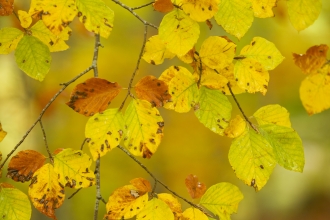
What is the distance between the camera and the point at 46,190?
68 cm

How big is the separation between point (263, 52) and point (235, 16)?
91 millimetres

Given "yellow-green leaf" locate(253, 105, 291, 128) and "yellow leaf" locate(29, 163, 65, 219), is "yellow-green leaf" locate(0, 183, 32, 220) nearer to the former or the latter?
"yellow leaf" locate(29, 163, 65, 219)

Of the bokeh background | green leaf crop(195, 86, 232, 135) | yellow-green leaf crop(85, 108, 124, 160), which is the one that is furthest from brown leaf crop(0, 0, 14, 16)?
the bokeh background

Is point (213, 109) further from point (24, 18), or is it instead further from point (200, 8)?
point (24, 18)

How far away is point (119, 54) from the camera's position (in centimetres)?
479

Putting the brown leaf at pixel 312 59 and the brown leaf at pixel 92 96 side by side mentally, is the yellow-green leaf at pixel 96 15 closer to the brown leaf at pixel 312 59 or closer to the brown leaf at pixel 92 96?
the brown leaf at pixel 92 96

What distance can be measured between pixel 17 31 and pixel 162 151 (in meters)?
4.25

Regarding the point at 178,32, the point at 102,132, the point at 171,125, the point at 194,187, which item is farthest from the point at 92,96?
the point at 171,125

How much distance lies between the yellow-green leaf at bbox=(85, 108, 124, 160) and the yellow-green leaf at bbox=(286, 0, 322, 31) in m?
0.34

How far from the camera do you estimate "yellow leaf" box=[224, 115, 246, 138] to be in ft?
2.31

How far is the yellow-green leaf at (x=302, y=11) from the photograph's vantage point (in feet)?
2.43

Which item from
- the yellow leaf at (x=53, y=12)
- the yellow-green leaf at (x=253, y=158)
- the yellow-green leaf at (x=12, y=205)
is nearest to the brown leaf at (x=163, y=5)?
the yellow leaf at (x=53, y=12)

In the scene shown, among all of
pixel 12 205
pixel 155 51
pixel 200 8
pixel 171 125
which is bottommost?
pixel 171 125

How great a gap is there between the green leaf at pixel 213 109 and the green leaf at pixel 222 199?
127mm
